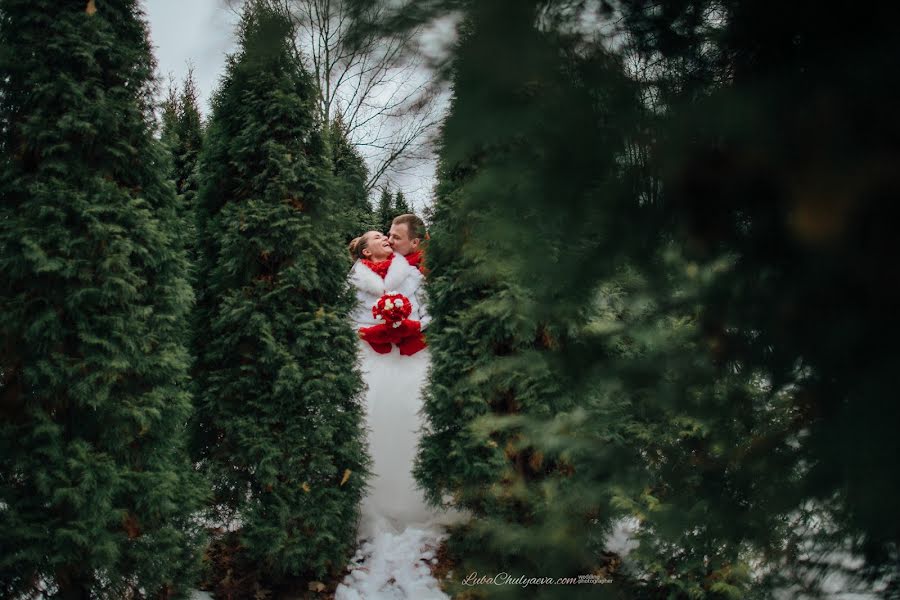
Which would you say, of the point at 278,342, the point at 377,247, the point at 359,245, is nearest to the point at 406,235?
the point at 377,247

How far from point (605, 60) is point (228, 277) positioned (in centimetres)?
416

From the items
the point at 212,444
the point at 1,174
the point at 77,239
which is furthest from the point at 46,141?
the point at 212,444

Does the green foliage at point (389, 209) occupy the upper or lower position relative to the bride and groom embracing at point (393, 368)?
upper

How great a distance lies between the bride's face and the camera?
6.29 meters

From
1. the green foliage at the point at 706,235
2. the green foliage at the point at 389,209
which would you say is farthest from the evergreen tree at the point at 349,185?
the green foliage at the point at 389,209

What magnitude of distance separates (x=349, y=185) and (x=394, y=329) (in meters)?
4.71

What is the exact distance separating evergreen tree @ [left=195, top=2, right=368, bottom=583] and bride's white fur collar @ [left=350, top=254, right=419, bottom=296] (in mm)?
1339

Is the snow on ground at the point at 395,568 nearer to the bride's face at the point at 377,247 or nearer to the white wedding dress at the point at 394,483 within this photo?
the white wedding dress at the point at 394,483

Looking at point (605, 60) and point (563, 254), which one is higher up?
point (605, 60)

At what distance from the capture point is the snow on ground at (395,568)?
14.3 feet

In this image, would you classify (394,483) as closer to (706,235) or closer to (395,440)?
(395,440)

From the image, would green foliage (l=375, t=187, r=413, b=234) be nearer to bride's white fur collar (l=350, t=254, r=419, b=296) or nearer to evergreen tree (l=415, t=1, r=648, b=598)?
bride's white fur collar (l=350, t=254, r=419, b=296)

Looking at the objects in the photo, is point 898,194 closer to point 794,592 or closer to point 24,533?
point 794,592

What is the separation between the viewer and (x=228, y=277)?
4539 mm
